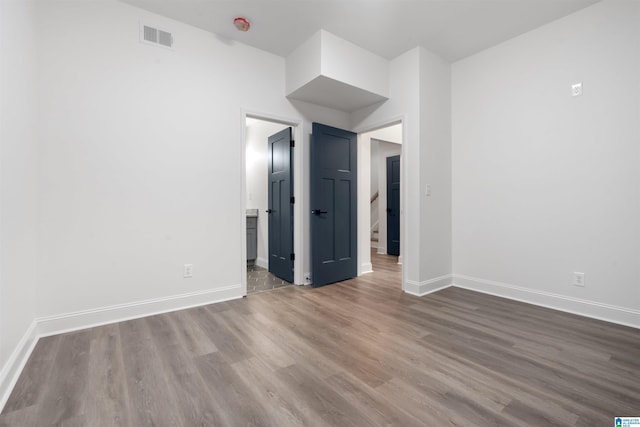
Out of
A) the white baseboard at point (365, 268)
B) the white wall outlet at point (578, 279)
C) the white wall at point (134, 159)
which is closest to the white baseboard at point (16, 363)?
the white wall at point (134, 159)

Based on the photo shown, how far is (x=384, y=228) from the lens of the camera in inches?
254

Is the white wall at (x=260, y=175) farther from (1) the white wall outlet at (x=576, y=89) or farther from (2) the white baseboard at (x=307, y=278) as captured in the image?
(1) the white wall outlet at (x=576, y=89)

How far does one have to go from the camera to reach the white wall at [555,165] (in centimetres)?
252

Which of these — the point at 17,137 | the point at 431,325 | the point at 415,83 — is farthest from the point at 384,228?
the point at 17,137

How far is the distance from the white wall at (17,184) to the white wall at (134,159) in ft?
0.49

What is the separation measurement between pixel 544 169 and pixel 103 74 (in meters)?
4.35

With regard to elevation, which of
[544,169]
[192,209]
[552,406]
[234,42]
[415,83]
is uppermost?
[234,42]

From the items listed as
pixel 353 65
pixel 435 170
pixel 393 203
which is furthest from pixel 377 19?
pixel 393 203

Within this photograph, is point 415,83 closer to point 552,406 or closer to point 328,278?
point 328,278

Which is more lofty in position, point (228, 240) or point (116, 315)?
point (228, 240)

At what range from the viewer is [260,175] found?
16.6 ft

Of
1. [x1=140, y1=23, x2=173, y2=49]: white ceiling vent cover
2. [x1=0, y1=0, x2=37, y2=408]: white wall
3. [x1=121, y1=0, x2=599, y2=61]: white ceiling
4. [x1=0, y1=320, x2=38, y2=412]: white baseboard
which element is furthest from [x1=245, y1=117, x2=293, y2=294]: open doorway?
[x1=0, y1=0, x2=37, y2=408]: white wall

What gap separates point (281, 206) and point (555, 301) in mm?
3342

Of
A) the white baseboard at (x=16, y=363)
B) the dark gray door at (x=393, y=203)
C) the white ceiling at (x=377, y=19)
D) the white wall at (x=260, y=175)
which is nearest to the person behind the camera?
the white baseboard at (x=16, y=363)
